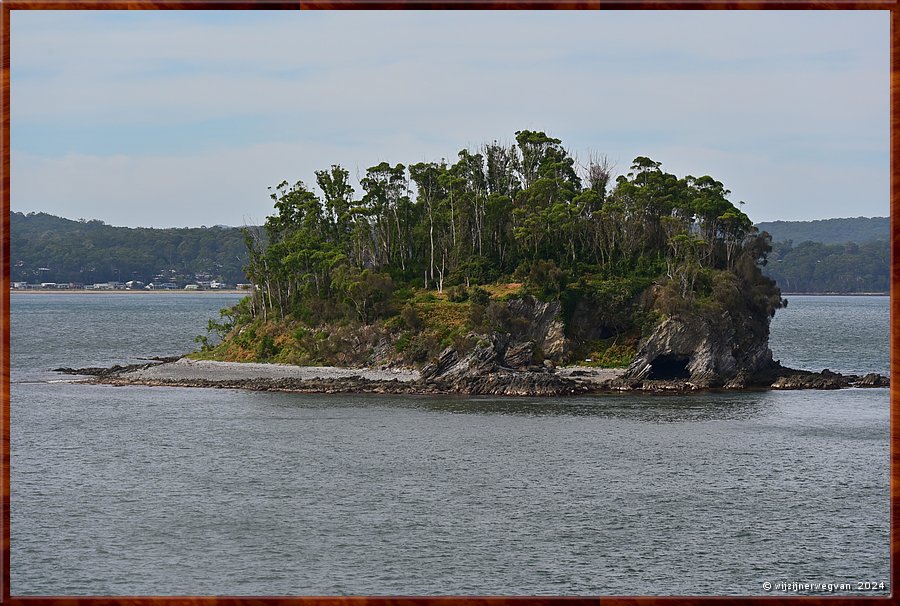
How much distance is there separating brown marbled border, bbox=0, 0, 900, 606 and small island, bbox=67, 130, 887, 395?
150 ft

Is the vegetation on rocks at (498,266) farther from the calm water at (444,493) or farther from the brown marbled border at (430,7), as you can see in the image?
the brown marbled border at (430,7)

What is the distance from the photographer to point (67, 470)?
123 ft

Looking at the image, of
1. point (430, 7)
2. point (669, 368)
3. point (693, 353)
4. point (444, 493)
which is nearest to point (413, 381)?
point (669, 368)

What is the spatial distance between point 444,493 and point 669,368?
30031 millimetres

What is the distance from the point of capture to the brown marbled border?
8.98m

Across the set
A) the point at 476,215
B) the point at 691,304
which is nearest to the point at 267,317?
the point at 476,215

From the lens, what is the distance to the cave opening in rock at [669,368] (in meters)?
59.8

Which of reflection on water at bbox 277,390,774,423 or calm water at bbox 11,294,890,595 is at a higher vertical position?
reflection on water at bbox 277,390,774,423

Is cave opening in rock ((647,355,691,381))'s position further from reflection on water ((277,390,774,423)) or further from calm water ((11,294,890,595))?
calm water ((11,294,890,595))

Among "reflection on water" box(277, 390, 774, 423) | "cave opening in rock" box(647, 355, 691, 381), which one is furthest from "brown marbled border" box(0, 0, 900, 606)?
"cave opening in rock" box(647, 355, 691, 381)

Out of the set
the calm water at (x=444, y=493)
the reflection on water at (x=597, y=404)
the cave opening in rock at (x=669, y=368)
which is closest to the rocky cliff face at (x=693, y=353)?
the cave opening in rock at (x=669, y=368)

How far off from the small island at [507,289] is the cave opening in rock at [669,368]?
0.31 ft

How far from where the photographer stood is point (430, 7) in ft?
32.0

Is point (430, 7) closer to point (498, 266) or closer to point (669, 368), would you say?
point (669, 368)
